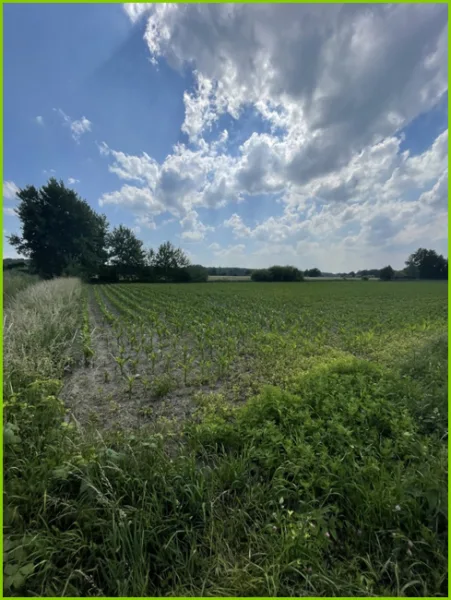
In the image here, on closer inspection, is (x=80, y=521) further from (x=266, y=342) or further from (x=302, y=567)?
(x=266, y=342)

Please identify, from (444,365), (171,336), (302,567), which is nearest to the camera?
(302,567)

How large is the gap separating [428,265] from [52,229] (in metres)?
78.7

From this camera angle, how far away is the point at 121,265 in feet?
194

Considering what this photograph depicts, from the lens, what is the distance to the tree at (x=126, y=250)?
2414 inches

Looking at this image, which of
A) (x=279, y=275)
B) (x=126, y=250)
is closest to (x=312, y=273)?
(x=279, y=275)

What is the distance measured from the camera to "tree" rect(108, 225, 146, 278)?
6131cm

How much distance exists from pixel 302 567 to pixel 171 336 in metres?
6.62

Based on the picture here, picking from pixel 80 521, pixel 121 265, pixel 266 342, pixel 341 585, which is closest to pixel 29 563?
pixel 80 521

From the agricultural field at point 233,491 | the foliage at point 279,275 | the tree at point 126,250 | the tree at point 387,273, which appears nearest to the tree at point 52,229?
the tree at point 126,250

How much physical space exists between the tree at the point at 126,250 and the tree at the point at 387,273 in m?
58.7

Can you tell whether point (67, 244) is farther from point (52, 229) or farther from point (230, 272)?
point (230, 272)

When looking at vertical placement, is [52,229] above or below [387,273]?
above

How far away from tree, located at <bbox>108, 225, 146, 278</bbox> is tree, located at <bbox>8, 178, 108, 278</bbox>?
16.8 meters

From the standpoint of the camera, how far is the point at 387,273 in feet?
215
